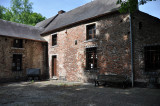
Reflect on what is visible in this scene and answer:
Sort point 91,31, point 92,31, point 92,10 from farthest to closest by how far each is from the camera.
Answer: point 92,10, point 91,31, point 92,31

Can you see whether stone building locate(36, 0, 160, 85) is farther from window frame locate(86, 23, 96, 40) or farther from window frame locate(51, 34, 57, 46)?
window frame locate(51, 34, 57, 46)

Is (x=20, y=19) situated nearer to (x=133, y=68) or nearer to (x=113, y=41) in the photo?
(x=113, y=41)

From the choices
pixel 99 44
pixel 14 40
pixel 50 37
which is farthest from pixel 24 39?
pixel 99 44

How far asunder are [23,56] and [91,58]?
7403mm

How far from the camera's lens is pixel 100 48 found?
1007 centimetres

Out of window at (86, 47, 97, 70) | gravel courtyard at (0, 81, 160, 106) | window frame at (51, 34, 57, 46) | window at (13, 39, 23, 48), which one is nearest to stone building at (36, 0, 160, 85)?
window at (86, 47, 97, 70)

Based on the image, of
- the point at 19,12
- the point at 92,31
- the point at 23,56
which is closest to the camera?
the point at 92,31

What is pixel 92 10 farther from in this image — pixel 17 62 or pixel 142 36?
pixel 17 62

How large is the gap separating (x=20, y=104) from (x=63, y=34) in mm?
9328

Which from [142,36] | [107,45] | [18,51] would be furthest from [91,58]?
[18,51]

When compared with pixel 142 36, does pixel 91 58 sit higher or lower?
lower

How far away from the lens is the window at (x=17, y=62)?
12627 mm

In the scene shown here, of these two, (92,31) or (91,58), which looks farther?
(92,31)

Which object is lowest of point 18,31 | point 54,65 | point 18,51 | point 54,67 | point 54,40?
point 54,67
